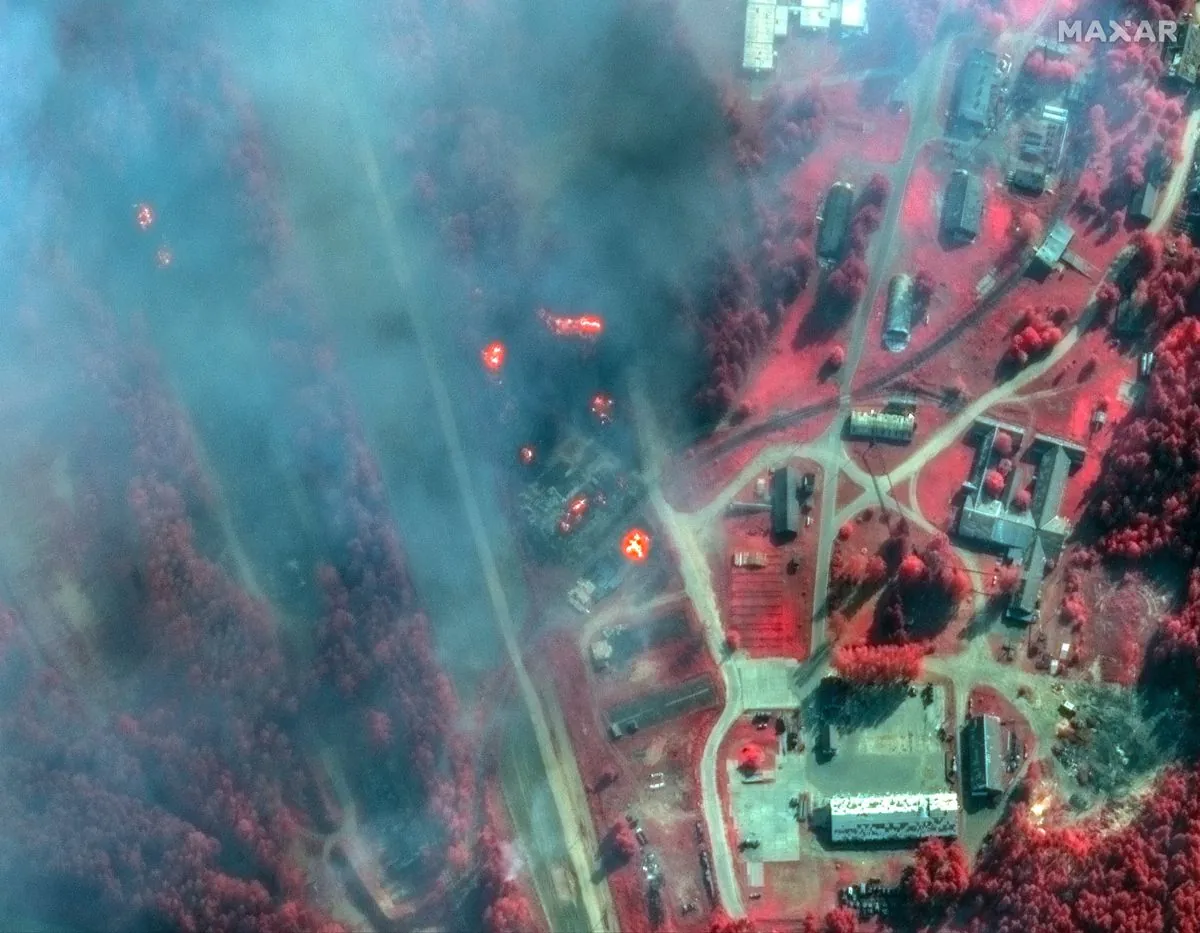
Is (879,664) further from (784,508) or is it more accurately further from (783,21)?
(783,21)

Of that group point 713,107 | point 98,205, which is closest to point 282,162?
point 98,205

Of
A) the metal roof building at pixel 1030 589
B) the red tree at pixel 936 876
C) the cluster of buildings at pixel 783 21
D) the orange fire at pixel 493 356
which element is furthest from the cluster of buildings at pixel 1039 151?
the red tree at pixel 936 876

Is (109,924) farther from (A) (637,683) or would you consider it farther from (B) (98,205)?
(B) (98,205)

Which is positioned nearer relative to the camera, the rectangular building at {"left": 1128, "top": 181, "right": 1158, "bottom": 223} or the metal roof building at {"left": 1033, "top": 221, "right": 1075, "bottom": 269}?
the metal roof building at {"left": 1033, "top": 221, "right": 1075, "bottom": 269}

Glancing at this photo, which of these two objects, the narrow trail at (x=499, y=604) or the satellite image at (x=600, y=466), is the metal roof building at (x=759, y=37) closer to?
the satellite image at (x=600, y=466)

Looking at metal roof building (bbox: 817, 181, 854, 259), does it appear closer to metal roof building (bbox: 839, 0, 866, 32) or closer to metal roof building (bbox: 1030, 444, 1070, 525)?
metal roof building (bbox: 839, 0, 866, 32)

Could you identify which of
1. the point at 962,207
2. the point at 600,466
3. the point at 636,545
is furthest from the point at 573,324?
the point at 962,207

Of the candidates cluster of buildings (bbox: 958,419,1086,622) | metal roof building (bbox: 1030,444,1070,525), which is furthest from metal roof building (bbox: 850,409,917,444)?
metal roof building (bbox: 1030,444,1070,525)
